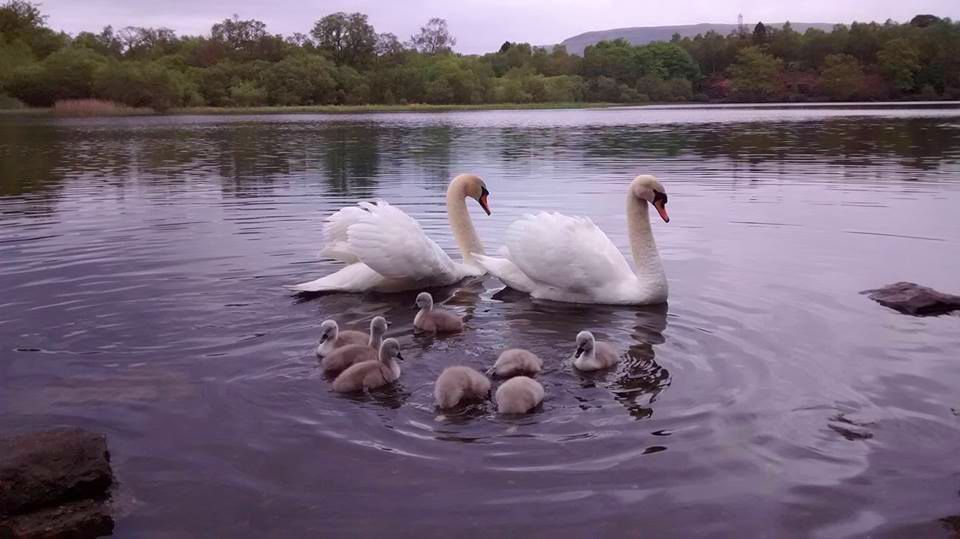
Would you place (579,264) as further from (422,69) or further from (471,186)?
(422,69)

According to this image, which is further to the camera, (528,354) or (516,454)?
(528,354)

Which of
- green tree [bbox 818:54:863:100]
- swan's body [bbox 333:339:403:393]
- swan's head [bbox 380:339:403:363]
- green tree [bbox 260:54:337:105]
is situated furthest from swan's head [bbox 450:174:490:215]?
green tree [bbox 818:54:863:100]

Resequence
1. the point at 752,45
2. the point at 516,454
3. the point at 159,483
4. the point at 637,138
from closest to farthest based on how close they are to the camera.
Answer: the point at 159,483 → the point at 516,454 → the point at 637,138 → the point at 752,45

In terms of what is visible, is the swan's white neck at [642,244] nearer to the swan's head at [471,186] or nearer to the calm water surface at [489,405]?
the calm water surface at [489,405]

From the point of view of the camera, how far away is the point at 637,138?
38656 mm

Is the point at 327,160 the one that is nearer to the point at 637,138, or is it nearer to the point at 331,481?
the point at 637,138

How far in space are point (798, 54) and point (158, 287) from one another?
470 ft

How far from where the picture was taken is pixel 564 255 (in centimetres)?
939

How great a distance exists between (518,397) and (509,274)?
13.9 feet

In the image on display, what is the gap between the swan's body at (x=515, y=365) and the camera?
22.6 ft

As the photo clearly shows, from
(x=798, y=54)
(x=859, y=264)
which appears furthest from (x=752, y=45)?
(x=859, y=264)

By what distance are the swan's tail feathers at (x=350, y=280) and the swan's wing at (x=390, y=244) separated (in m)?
0.23

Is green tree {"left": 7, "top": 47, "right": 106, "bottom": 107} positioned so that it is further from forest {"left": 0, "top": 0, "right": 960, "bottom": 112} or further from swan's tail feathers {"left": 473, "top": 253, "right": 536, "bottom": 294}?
swan's tail feathers {"left": 473, "top": 253, "right": 536, "bottom": 294}

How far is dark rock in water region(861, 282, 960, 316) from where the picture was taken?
891 cm
